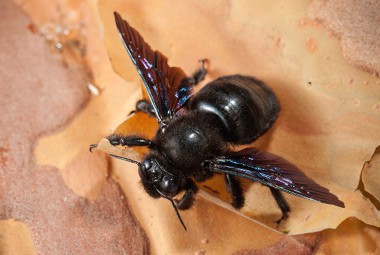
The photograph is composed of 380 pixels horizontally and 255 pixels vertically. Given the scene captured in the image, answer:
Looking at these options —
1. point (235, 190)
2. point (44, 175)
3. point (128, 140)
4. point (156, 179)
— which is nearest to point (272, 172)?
point (235, 190)

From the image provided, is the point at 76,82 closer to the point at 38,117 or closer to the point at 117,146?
the point at 38,117

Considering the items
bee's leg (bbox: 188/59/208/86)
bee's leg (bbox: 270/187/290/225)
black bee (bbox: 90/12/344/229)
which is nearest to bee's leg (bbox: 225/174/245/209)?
black bee (bbox: 90/12/344/229)

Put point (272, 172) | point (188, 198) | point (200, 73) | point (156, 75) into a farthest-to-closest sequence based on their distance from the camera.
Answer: point (200, 73) < point (156, 75) < point (188, 198) < point (272, 172)

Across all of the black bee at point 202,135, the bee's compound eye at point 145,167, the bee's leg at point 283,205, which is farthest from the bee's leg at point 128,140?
the bee's leg at point 283,205

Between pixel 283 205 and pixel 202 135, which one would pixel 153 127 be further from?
pixel 283 205

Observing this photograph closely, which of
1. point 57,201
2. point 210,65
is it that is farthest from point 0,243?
point 210,65
